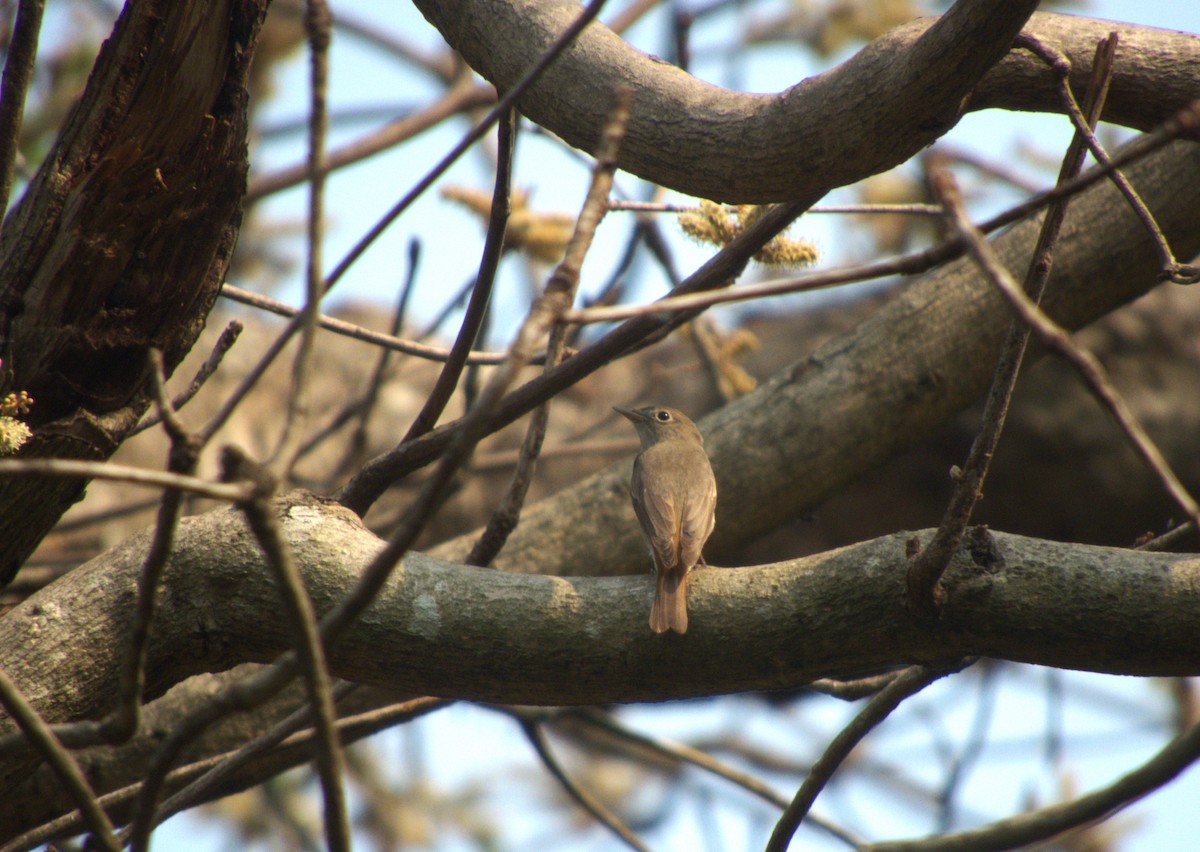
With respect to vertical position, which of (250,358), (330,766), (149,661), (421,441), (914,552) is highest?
(250,358)

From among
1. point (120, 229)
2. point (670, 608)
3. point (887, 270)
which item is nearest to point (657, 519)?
point (670, 608)

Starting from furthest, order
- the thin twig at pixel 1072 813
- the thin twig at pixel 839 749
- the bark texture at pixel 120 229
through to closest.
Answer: the bark texture at pixel 120 229 < the thin twig at pixel 839 749 < the thin twig at pixel 1072 813

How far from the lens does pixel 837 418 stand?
3.81 meters

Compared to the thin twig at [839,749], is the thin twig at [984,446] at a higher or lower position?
higher

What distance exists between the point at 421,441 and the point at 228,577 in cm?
58

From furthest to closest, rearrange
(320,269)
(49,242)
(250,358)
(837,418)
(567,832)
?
(567,832) < (250,358) < (837,418) < (49,242) < (320,269)

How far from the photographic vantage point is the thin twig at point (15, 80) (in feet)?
6.96

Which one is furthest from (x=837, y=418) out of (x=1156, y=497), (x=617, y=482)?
(x=1156, y=497)

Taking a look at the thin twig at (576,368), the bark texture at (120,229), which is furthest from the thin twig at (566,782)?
the bark texture at (120,229)

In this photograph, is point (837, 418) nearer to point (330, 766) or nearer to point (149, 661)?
point (149, 661)

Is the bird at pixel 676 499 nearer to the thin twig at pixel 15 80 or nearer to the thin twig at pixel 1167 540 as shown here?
the thin twig at pixel 1167 540

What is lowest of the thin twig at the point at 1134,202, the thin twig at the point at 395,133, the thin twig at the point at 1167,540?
the thin twig at the point at 1167,540

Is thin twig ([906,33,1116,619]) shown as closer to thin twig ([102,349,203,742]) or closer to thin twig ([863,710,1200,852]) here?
thin twig ([863,710,1200,852])

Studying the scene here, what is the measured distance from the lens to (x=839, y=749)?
218 cm
